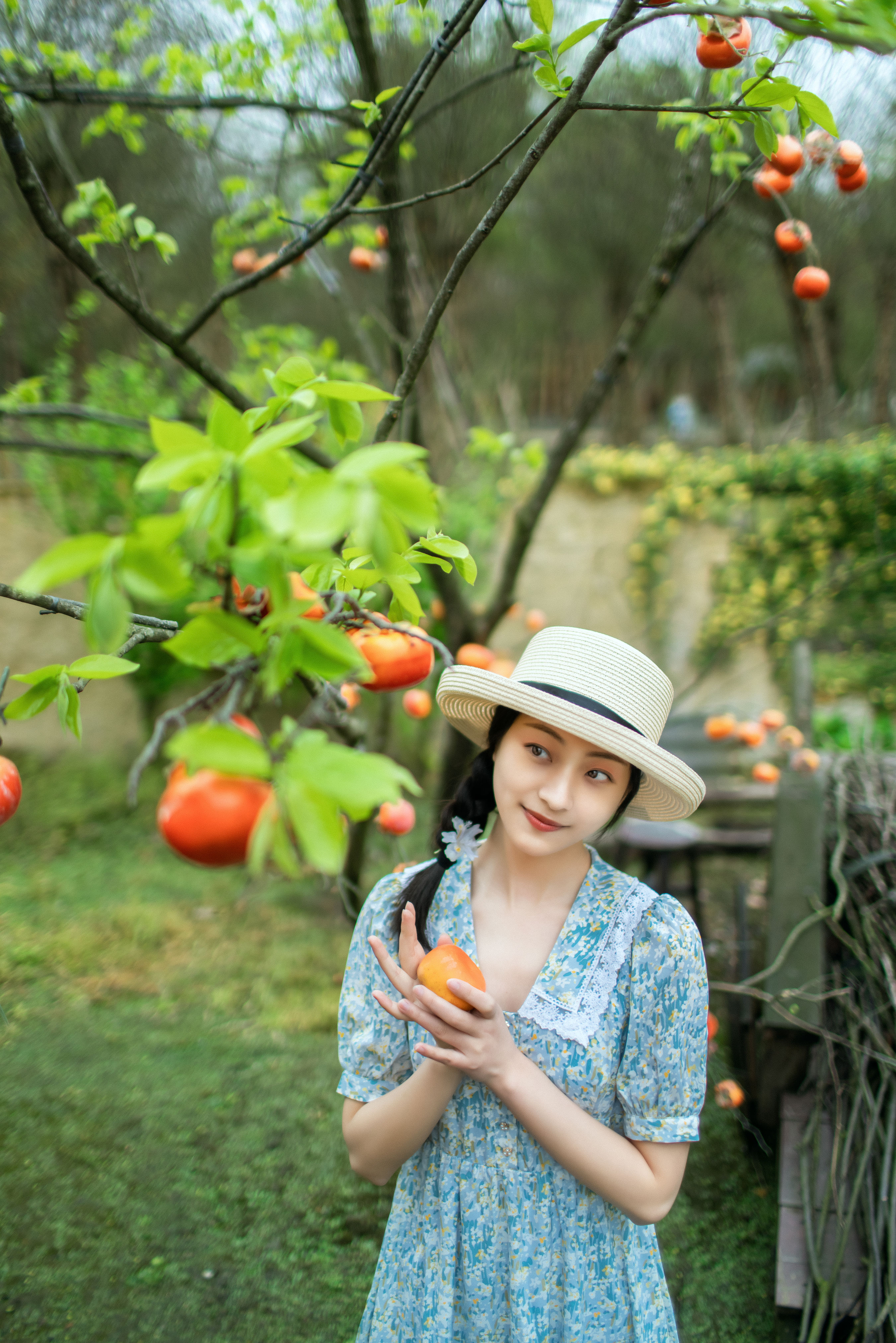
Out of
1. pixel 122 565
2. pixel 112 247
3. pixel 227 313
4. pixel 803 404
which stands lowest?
pixel 122 565

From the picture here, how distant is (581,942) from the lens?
3.77 ft

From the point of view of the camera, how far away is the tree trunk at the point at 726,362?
9.45m

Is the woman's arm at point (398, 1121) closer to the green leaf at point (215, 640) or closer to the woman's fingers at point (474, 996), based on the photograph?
the woman's fingers at point (474, 996)

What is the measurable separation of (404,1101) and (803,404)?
982cm

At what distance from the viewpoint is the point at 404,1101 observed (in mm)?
1033

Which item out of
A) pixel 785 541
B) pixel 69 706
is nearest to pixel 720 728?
pixel 69 706

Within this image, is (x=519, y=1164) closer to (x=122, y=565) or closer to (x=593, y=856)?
(x=593, y=856)

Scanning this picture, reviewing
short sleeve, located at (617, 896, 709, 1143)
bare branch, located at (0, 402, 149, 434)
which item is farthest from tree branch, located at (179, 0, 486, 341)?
short sleeve, located at (617, 896, 709, 1143)

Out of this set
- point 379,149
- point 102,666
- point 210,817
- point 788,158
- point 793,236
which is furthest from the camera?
point 793,236

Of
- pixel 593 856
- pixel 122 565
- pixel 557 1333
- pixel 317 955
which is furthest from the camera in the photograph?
pixel 317 955

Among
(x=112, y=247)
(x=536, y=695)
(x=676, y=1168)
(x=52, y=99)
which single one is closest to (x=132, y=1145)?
(x=676, y=1168)

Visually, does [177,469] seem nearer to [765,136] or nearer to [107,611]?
[107,611]

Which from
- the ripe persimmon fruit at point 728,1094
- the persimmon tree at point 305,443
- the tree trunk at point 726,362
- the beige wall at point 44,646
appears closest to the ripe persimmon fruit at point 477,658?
the persimmon tree at point 305,443

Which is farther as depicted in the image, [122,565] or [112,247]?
[112,247]
